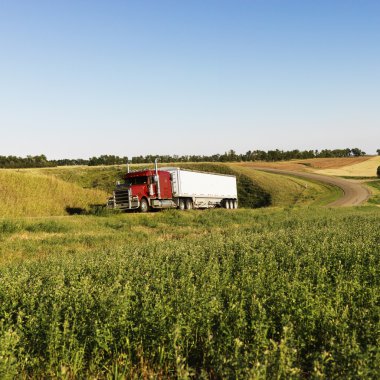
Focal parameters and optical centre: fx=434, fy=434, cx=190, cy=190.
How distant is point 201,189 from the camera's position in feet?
131

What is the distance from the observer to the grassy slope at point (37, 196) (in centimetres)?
3105

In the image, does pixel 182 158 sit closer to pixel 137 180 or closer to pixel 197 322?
pixel 137 180

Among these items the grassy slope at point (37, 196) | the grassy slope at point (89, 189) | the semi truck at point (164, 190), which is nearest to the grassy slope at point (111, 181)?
the grassy slope at point (89, 189)

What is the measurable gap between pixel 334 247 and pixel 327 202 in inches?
1605

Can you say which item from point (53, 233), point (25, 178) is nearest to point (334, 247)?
point (53, 233)

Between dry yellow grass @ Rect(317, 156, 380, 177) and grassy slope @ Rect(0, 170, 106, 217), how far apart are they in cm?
5520

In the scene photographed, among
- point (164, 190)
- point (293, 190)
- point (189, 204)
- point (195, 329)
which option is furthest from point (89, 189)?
point (195, 329)

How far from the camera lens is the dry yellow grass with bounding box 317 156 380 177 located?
79.8 metres

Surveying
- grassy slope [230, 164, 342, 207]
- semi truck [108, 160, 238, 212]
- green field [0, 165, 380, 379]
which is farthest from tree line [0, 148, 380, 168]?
green field [0, 165, 380, 379]

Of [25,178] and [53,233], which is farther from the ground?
[25,178]

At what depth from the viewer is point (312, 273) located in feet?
29.6

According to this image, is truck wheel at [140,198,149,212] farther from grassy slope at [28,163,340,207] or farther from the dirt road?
the dirt road

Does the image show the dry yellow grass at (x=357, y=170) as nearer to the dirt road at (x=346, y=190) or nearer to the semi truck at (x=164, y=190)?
the dirt road at (x=346, y=190)

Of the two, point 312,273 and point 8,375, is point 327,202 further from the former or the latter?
point 8,375
